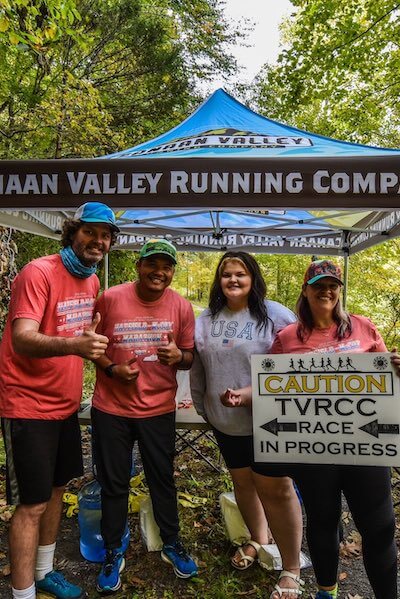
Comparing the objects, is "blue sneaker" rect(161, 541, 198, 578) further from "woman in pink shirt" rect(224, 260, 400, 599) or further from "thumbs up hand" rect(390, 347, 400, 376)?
"thumbs up hand" rect(390, 347, 400, 376)

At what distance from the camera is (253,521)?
280 centimetres

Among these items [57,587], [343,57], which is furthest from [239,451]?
[343,57]

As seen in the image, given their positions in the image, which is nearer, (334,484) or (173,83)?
(334,484)

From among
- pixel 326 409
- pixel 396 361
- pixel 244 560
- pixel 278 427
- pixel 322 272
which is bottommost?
pixel 244 560

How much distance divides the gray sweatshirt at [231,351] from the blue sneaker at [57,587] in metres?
1.32

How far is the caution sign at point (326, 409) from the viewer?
7.09 feet

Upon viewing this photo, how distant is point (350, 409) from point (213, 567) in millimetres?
1606

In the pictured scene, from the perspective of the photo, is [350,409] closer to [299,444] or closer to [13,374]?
[299,444]

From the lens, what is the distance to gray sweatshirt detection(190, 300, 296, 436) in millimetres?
2455

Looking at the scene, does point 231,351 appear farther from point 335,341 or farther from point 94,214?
point 94,214

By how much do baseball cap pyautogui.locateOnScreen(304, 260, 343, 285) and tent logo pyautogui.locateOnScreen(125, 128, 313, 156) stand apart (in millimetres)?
1800

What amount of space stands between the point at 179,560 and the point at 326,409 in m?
1.48

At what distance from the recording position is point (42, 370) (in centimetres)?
226

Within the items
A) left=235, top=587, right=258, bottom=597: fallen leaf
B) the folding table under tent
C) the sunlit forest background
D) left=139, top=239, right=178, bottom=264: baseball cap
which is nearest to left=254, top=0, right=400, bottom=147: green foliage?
the sunlit forest background
